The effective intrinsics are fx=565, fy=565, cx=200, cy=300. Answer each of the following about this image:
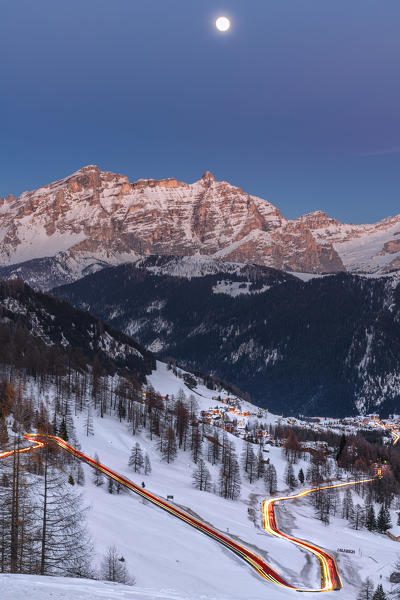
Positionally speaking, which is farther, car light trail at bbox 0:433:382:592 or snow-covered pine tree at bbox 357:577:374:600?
snow-covered pine tree at bbox 357:577:374:600

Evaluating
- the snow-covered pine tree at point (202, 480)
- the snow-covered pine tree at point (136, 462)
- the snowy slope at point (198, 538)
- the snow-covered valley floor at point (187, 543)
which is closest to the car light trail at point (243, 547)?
the snow-covered valley floor at point (187, 543)

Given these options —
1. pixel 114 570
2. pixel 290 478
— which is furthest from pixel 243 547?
pixel 290 478

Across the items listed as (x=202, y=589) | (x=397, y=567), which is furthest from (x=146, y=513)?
(x=397, y=567)

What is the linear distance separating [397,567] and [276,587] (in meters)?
36.0

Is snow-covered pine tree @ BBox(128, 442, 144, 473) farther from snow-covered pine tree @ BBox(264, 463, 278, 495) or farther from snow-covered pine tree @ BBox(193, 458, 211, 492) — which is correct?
snow-covered pine tree @ BBox(264, 463, 278, 495)

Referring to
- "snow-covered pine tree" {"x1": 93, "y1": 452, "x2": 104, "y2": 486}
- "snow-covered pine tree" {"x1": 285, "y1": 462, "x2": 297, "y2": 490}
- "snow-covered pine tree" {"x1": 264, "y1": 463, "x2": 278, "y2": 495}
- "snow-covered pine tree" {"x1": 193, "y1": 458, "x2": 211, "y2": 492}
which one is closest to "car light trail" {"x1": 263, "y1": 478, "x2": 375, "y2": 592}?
"snow-covered pine tree" {"x1": 264, "y1": 463, "x2": 278, "y2": 495}

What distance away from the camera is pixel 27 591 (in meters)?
21.6

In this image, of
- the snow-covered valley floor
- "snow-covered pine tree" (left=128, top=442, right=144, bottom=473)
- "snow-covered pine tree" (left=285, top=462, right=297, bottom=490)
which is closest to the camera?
the snow-covered valley floor

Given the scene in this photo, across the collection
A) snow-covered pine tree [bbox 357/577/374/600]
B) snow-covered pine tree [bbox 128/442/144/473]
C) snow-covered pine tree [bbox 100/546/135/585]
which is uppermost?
snow-covered pine tree [bbox 100/546/135/585]

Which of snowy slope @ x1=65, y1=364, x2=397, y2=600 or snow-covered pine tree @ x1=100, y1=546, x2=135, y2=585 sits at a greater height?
snow-covered pine tree @ x1=100, y1=546, x2=135, y2=585

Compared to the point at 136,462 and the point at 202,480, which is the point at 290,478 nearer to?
the point at 202,480

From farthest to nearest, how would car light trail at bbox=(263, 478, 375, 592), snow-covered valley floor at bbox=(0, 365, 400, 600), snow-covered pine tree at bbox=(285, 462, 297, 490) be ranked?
snow-covered pine tree at bbox=(285, 462, 297, 490) → car light trail at bbox=(263, 478, 375, 592) → snow-covered valley floor at bbox=(0, 365, 400, 600)

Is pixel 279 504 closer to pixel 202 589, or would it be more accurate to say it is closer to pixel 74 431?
pixel 74 431

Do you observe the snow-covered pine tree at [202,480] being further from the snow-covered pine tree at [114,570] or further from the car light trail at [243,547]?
the snow-covered pine tree at [114,570]
